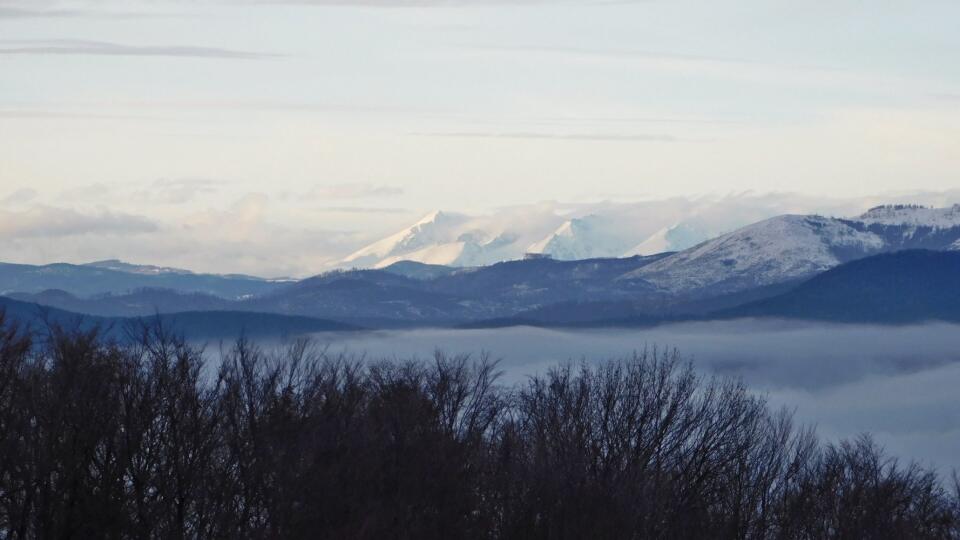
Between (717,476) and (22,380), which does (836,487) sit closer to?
(717,476)

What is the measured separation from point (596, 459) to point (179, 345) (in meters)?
21.8

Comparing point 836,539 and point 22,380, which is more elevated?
point 22,380

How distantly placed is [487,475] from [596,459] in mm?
12494

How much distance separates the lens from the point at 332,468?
58.3 meters

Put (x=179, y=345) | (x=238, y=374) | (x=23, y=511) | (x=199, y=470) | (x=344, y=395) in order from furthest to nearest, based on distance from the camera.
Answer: (x=344, y=395) < (x=238, y=374) < (x=179, y=345) < (x=199, y=470) < (x=23, y=511)

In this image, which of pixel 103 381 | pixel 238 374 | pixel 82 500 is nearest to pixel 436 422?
pixel 238 374

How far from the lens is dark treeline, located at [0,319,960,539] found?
54.1 m

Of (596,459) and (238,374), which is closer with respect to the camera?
(238,374)

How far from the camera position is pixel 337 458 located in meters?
60.4

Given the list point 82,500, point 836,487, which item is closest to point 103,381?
point 82,500

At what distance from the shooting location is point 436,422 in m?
78.2

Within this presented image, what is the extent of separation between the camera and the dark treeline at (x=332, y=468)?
54.1 m

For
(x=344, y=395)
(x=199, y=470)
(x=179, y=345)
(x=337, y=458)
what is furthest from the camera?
(x=344, y=395)

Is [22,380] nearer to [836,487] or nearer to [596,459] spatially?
[596,459]
